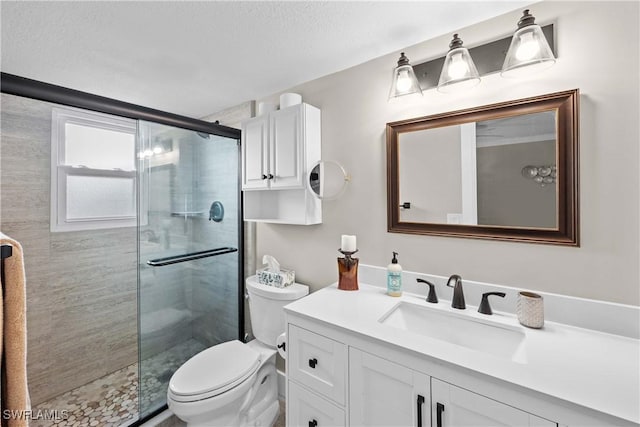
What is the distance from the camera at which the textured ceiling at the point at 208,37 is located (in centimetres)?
118

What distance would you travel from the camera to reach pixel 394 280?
4.66ft

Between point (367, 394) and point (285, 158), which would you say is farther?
point (285, 158)

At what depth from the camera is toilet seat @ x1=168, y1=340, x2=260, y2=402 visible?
4.49 feet

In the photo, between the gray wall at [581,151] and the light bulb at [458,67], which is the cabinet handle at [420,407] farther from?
the light bulb at [458,67]

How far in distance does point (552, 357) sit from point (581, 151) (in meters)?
0.76

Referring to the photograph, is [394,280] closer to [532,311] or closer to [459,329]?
[459,329]

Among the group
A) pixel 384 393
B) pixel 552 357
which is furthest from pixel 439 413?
pixel 552 357

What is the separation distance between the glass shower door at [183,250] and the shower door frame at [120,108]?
0.08 ft

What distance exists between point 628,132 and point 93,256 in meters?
3.05

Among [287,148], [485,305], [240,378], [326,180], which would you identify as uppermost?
[287,148]

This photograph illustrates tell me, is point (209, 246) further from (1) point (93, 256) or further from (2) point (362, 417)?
(2) point (362, 417)

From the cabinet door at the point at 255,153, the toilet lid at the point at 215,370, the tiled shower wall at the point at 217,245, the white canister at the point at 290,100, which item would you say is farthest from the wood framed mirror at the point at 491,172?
the tiled shower wall at the point at 217,245

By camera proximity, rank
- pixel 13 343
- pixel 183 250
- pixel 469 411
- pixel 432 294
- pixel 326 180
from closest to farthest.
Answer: pixel 13 343, pixel 469 411, pixel 432 294, pixel 326 180, pixel 183 250

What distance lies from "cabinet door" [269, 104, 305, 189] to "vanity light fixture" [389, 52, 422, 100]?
592 millimetres
